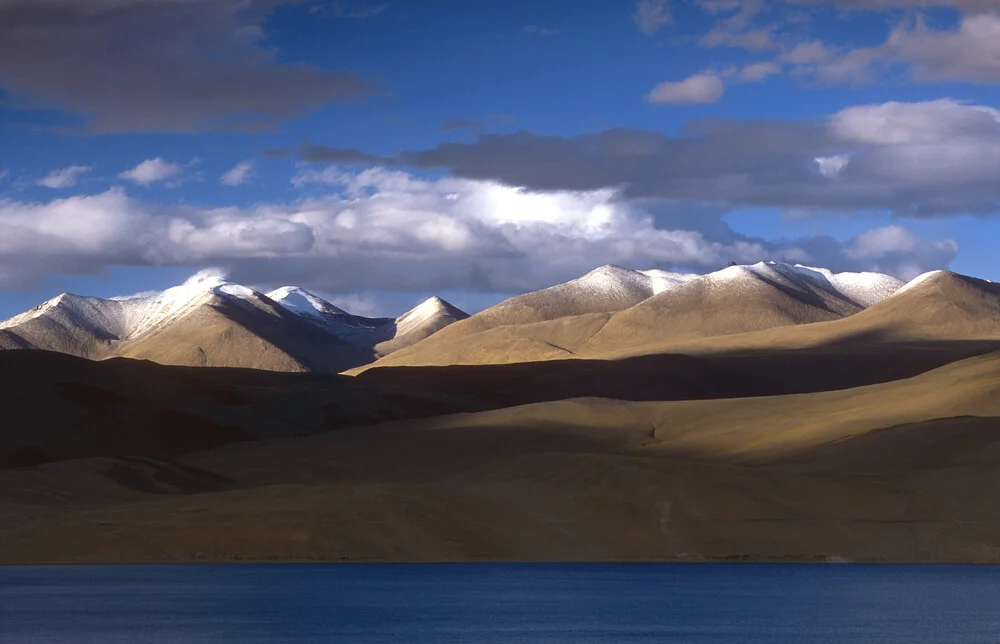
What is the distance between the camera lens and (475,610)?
6581cm

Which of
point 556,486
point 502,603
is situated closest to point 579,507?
point 556,486

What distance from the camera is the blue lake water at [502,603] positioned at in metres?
56.8

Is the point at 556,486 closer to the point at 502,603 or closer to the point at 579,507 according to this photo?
the point at 579,507

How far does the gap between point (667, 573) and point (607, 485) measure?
14.4 m

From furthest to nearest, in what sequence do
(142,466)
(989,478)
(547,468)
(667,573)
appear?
(142,466) → (547,468) → (989,478) → (667,573)

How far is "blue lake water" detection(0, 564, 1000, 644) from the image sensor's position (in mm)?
56750

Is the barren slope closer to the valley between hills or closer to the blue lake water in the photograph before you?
the valley between hills

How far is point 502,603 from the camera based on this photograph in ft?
226

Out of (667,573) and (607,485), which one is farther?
(607,485)

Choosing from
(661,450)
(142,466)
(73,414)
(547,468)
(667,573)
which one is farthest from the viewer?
(73,414)

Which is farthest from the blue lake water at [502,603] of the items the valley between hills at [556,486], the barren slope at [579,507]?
the valley between hills at [556,486]

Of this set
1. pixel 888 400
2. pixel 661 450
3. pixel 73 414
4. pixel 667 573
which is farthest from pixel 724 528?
pixel 73 414

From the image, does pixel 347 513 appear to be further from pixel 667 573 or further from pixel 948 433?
pixel 948 433

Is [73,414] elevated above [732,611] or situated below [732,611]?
above
